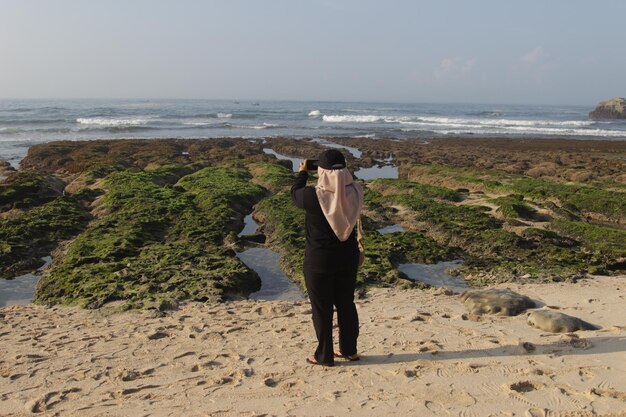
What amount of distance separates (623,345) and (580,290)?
8.44 ft

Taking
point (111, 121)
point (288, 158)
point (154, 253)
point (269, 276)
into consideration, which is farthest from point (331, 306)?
point (111, 121)

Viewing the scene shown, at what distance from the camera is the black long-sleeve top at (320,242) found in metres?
4.46

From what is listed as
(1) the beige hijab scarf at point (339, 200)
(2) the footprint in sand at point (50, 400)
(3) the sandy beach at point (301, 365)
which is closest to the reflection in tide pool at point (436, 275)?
(3) the sandy beach at point (301, 365)

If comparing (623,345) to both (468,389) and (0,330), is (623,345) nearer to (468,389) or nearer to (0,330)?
(468,389)

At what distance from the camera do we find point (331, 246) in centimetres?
450

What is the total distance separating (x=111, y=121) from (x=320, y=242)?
5568 centimetres

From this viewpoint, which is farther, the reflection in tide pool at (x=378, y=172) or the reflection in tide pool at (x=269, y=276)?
the reflection in tide pool at (x=378, y=172)

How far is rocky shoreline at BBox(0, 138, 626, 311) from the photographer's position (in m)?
8.26

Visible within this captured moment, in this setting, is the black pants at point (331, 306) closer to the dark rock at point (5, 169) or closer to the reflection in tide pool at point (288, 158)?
the reflection in tide pool at point (288, 158)

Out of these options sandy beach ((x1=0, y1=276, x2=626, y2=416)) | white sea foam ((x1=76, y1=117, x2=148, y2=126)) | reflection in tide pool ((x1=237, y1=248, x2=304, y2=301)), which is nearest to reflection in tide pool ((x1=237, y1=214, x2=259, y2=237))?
reflection in tide pool ((x1=237, y1=248, x2=304, y2=301))

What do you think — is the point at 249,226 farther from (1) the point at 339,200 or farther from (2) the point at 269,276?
(1) the point at 339,200

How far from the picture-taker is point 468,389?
166 inches

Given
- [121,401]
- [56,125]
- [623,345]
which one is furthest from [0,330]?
[56,125]

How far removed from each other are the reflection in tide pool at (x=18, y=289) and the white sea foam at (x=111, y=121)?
45344mm
